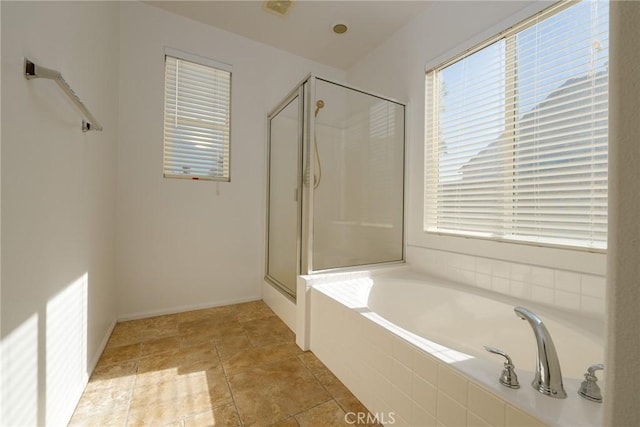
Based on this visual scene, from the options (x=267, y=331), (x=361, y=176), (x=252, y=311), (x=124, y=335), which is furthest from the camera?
(x=252, y=311)

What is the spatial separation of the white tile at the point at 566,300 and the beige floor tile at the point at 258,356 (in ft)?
4.89

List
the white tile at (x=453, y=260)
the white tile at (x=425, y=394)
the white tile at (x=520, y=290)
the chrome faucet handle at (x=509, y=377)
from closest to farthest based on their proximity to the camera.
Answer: the chrome faucet handle at (x=509, y=377)
the white tile at (x=425, y=394)
the white tile at (x=520, y=290)
the white tile at (x=453, y=260)

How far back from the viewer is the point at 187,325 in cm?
211

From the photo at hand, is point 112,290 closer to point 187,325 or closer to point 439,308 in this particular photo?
point 187,325

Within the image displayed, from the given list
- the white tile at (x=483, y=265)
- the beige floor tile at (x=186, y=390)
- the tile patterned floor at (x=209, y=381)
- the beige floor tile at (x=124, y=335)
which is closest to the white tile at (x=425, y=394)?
the tile patterned floor at (x=209, y=381)

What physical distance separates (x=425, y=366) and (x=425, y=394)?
3.9 inches

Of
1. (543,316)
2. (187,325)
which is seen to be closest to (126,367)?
(187,325)

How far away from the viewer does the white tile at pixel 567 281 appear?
1331 millimetres

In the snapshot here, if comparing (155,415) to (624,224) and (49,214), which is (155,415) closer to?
(49,214)

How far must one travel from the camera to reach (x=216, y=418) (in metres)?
1.20

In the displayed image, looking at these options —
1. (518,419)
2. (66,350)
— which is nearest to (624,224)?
(518,419)

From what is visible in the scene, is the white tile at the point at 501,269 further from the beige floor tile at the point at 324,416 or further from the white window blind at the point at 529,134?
the beige floor tile at the point at 324,416

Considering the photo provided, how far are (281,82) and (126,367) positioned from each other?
8.79ft

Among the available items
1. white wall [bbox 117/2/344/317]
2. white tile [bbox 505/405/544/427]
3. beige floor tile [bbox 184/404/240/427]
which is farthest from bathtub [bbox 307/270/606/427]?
white wall [bbox 117/2/344/317]
